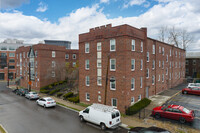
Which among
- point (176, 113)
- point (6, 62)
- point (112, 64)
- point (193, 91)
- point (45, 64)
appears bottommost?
point (176, 113)

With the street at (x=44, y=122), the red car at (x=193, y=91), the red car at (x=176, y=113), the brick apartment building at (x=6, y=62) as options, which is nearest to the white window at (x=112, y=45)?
the red car at (x=176, y=113)

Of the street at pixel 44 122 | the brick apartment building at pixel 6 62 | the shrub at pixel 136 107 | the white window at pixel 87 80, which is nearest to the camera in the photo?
the street at pixel 44 122

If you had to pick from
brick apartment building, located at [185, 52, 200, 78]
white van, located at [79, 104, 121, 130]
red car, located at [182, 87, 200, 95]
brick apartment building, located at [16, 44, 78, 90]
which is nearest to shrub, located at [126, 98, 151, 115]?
white van, located at [79, 104, 121, 130]

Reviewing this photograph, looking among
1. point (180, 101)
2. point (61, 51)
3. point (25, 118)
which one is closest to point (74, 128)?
point (25, 118)

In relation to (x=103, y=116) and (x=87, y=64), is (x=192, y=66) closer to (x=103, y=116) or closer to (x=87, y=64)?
(x=87, y=64)

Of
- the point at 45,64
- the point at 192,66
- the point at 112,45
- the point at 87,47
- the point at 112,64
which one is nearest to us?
the point at 112,45

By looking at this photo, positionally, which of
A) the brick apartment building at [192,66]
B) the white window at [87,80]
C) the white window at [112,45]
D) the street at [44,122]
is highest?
the white window at [112,45]

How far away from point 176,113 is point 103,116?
8.21m

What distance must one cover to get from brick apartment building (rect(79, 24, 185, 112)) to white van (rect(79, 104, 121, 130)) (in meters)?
2.43

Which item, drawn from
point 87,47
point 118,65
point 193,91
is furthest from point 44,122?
point 193,91

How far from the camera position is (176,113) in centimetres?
1598

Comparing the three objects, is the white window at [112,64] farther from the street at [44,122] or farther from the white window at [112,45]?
the street at [44,122]

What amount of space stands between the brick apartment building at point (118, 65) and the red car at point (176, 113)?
13.7 ft

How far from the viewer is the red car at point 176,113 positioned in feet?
50.3
